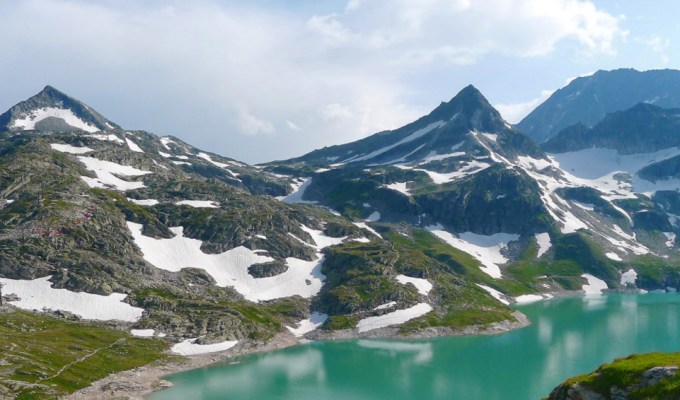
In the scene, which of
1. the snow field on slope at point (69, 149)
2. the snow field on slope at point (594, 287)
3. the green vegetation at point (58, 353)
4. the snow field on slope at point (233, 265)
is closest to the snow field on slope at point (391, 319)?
the snow field on slope at point (233, 265)

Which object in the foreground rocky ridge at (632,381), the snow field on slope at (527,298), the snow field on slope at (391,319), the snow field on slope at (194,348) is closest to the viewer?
the foreground rocky ridge at (632,381)

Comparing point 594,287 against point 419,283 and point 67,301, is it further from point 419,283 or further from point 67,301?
point 67,301

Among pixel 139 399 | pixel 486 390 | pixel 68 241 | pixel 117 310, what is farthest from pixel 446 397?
pixel 68 241

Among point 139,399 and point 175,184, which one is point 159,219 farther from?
point 139,399

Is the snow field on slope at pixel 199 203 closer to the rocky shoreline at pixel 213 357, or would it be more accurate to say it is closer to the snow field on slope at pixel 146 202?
the snow field on slope at pixel 146 202

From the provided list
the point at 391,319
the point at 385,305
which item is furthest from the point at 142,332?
the point at 385,305

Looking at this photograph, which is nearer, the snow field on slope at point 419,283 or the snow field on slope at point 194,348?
the snow field on slope at point 194,348

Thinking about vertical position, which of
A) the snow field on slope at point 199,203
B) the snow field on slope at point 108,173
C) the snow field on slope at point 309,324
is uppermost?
the snow field on slope at point 108,173
